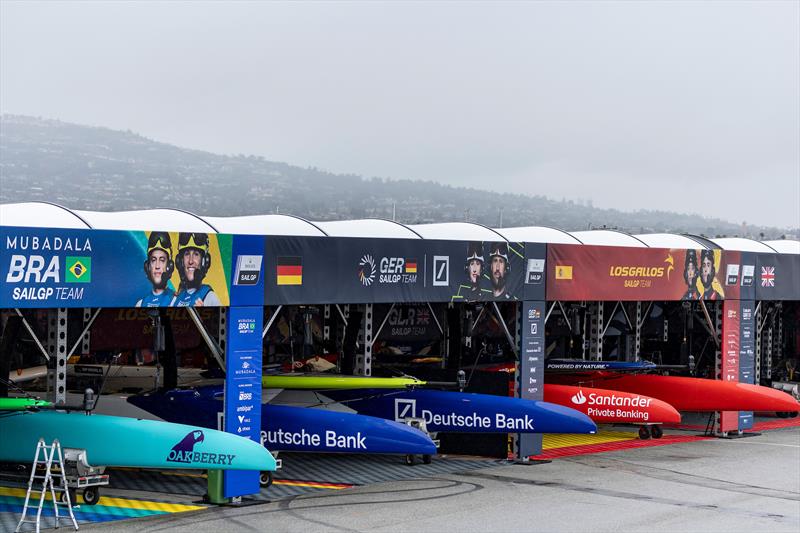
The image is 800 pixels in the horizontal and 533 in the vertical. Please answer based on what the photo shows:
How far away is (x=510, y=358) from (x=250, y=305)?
12.3m

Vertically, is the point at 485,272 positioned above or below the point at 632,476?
above

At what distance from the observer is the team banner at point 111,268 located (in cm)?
1223

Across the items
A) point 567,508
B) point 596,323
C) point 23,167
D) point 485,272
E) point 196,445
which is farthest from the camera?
point 23,167

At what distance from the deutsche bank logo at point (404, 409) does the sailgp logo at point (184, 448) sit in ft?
18.6

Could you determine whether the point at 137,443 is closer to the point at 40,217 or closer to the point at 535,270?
the point at 40,217

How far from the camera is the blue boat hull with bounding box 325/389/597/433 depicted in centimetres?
1845

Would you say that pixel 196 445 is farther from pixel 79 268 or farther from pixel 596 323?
pixel 596 323

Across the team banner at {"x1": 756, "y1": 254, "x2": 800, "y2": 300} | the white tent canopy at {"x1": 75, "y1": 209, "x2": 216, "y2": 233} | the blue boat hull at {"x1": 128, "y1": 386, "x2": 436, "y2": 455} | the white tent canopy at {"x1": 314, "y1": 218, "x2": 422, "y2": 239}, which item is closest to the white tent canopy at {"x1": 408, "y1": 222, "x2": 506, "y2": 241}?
the white tent canopy at {"x1": 314, "y1": 218, "x2": 422, "y2": 239}

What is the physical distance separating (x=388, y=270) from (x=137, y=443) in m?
4.90

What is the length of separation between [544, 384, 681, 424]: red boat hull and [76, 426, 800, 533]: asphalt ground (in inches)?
40.7

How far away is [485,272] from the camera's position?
18609 mm

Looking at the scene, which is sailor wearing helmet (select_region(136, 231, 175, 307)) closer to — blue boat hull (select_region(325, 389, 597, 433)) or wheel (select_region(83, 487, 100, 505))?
wheel (select_region(83, 487, 100, 505))

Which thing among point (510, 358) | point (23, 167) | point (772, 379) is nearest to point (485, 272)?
point (510, 358)

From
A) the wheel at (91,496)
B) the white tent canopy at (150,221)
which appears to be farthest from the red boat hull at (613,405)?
the wheel at (91,496)
